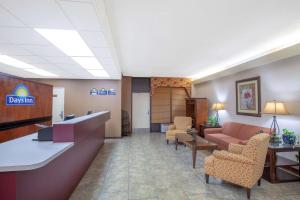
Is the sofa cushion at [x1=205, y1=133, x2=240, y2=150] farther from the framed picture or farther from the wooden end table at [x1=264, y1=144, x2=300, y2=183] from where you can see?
the wooden end table at [x1=264, y1=144, x2=300, y2=183]

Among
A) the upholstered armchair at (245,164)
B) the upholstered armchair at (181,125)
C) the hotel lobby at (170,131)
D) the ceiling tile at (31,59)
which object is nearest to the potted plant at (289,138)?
the hotel lobby at (170,131)

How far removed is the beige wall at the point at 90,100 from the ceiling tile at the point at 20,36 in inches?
164

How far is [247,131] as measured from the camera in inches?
180

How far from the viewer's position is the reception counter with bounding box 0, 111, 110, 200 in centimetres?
142

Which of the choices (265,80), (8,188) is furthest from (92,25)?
(265,80)

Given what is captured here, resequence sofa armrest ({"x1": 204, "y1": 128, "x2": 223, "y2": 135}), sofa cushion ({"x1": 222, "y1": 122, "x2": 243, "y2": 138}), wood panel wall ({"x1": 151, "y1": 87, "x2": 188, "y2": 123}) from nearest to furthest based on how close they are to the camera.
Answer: sofa cushion ({"x1": 222, "y1": 122, "x2": 243, "y2": 138}), sofa armrest ({"x1": 204, "y1": 128, "x2": 223, "y2": 135}), wood panel wall ({"x1": 151, "y1": 87, "x2": 188, "y2": 123})

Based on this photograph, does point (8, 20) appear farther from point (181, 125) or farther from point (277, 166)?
point (181, 125)

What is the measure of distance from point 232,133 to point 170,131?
198cm

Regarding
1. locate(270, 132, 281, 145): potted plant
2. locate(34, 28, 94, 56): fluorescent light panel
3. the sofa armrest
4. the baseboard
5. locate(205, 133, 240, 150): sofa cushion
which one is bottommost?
the baseboard

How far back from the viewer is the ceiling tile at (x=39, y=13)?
1.79 m

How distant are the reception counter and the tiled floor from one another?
1.44 ft

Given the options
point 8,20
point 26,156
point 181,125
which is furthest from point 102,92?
point 26,156

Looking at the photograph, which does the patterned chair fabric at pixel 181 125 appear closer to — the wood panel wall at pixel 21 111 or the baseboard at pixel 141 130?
the baseboard at pixel 141 130

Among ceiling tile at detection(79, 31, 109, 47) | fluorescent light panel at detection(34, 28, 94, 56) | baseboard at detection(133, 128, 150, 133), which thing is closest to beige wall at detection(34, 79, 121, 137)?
baseboard at detection(133, 128, 150, 133)
